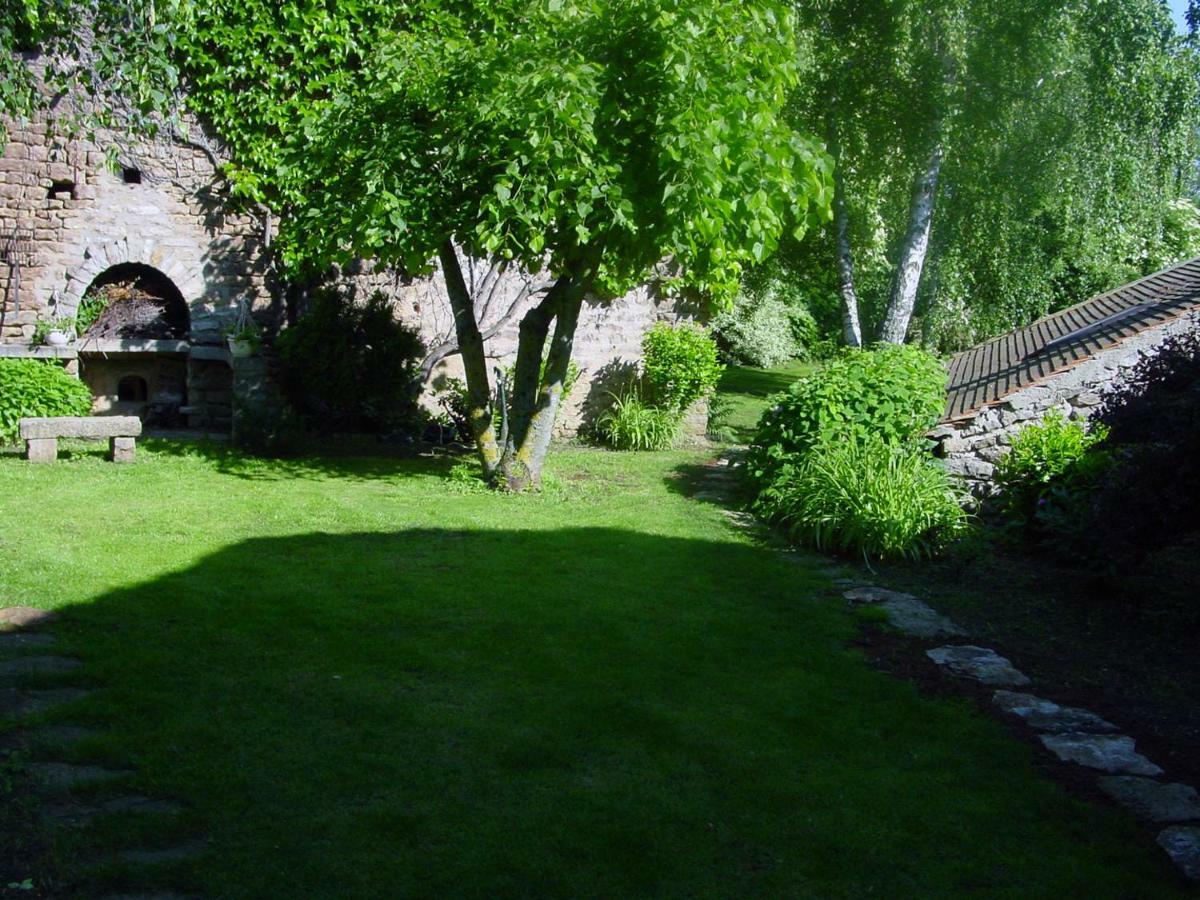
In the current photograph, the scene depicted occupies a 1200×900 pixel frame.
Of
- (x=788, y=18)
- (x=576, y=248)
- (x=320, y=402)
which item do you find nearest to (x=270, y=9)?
(x=320, y=402)

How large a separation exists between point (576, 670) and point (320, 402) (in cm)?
768

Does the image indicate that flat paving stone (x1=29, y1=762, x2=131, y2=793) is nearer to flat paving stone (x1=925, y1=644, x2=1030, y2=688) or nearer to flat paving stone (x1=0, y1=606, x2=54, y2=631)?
flat paving stone (x1=0, y1=606, x2=54, y2=631)

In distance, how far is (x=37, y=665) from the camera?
17.1ft

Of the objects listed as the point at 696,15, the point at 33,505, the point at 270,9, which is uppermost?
the point at 270,9

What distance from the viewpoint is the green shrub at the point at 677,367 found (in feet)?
43.9

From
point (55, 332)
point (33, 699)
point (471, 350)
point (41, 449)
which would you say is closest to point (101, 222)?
point (55, 332)

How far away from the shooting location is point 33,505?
8719mm

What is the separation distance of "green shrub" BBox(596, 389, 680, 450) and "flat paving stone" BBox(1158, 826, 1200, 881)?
9285 mm

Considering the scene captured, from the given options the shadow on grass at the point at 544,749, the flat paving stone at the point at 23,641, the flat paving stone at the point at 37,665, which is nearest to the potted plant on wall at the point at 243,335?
the shadow on grass at the point at 544,749

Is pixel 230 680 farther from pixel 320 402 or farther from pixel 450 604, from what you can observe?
pixel 320 402

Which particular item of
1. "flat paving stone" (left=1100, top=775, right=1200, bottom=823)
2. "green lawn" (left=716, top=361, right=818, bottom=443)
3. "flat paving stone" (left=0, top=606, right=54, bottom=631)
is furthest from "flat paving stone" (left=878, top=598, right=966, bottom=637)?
"green lawn" (left=716, top=361, right=818, bottom=443)

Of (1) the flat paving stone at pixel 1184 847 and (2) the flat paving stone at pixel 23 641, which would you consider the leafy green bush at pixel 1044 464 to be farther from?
(2) the flat paving stone at pixel 23 641

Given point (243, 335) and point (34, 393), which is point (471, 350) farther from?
Result: point (34, 393)

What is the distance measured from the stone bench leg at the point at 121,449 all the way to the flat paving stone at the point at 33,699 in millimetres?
6259
